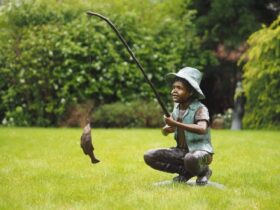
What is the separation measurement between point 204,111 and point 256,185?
1105mm

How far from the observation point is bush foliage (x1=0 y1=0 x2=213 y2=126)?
17.1 meters

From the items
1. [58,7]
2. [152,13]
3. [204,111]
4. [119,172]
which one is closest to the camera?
[204,111]

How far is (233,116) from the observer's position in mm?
20234

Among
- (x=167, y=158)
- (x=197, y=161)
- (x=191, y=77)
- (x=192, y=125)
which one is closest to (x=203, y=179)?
(x=197, y=161)

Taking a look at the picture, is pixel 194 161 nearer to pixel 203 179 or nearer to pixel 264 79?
pixel 203 179

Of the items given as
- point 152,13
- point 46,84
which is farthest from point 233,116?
point 46,84

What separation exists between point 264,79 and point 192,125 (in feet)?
35.9

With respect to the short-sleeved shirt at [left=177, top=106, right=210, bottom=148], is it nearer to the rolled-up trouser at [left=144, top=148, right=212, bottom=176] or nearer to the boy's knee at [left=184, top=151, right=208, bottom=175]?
the rolled-up trouser at [left=144, top=148, right=212, bottom=176]

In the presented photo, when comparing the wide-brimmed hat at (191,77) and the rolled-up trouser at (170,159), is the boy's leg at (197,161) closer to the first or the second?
the rolled-up trouser at (170,159)

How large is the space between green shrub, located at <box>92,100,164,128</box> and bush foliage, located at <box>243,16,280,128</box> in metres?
2.74

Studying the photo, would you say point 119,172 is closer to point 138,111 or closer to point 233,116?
point 138,111

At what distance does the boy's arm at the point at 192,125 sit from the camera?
19.6 ft

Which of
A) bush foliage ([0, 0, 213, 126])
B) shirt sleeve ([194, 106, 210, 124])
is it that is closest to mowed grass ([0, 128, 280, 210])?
shirt sleeve ([194, 106, 210, 124])

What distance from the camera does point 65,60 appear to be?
17.2 metres
